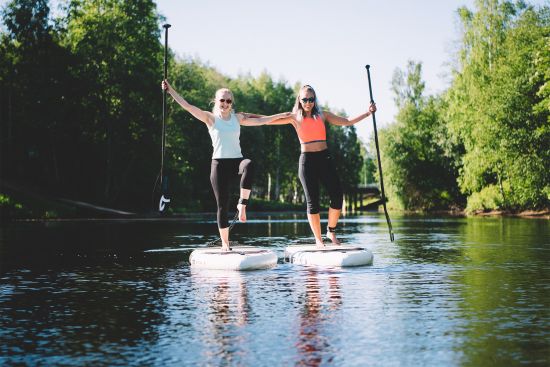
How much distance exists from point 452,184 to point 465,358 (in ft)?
260

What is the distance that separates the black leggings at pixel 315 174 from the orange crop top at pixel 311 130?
0.77 ft

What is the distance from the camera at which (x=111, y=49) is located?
2438 inches

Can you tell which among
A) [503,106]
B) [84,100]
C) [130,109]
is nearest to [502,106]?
[503,106]

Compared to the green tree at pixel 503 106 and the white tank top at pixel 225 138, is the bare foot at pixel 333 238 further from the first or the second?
the green tree at pixel 503 106

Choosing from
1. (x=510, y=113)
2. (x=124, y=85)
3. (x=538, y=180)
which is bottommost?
(x=538, y=180)

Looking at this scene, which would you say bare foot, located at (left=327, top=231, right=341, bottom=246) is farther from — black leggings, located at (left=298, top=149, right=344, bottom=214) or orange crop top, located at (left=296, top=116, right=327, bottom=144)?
orange crop top, located at (left=296, top=116, right=327, bottom=144)

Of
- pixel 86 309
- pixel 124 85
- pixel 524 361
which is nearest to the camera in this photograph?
pixel 524 361

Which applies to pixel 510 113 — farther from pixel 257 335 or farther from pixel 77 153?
pixel 257 335

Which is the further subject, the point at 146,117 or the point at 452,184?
the point at 452,184

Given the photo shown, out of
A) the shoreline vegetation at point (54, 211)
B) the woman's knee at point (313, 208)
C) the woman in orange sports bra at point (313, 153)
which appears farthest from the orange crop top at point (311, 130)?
the shoreline vegetation at point (54, 211)

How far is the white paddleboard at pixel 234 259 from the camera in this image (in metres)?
12.5

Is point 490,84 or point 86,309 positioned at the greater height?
point 490,84

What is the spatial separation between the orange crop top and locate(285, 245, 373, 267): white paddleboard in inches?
69.4

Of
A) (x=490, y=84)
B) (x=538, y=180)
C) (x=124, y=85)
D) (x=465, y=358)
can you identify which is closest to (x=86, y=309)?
(x=465, y=358)
